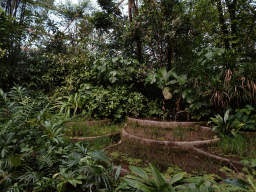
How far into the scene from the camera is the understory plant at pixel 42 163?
1.55 meters

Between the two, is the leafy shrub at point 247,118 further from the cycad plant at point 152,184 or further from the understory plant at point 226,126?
the cycad plant at point 152,184

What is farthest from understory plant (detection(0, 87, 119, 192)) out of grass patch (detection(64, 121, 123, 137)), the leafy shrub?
the leafy shrub

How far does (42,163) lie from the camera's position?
5.58 ft

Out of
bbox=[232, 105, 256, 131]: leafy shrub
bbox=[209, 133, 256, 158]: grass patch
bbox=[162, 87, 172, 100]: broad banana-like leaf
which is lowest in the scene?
bbox=[209, 133, 256, 158]: grass patch

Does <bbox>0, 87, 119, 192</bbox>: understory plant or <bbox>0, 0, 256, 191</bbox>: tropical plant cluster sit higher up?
<bbox>0, 0, 256, 191</bbox>: tropical plant cluster

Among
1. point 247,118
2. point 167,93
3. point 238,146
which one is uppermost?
point 167,93

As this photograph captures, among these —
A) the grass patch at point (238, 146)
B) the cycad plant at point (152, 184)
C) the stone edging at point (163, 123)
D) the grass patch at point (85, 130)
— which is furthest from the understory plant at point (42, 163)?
the stone edging at point (163, 123)

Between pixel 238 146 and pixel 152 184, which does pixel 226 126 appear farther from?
pixel 152 184

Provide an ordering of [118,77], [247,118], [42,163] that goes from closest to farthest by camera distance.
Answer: [42,163] → [247,118] → [118,77]

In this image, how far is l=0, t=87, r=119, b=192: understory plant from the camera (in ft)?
5.08

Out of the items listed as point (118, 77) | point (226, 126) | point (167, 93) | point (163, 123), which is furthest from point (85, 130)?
point (226, 126)

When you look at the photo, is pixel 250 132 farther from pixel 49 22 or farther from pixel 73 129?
pixel 49 22

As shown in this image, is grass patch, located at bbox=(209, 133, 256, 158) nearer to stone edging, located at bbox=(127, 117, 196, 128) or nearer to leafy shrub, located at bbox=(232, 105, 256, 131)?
leafy shrub, located at bbox=(232, 105, 256, 131)

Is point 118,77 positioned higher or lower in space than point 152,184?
higher
